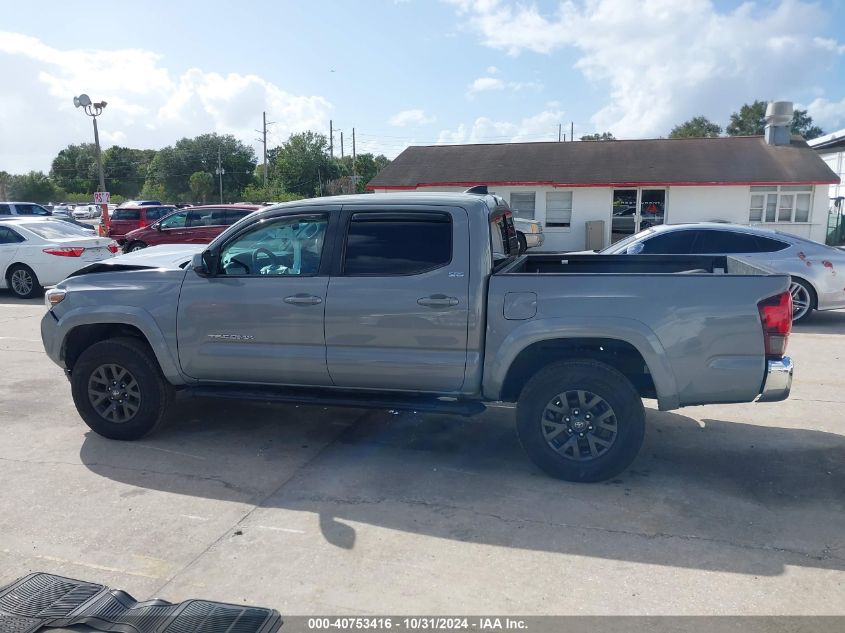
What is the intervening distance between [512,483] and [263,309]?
7.12ft

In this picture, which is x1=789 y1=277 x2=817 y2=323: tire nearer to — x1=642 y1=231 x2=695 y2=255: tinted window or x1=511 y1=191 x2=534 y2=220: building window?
x1=642 y1=231 x2=695 y2=255: tinted window

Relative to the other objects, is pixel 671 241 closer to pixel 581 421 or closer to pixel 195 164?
pixel 581 421

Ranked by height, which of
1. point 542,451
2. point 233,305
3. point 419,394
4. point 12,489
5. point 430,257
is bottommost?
point 12,489

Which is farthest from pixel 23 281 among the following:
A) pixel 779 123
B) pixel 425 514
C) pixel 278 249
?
pixel 779 123

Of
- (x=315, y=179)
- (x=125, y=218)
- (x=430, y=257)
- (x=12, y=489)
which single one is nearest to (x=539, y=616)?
(x=430, y=257)

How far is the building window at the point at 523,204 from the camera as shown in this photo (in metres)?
24.1

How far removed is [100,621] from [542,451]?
280cm

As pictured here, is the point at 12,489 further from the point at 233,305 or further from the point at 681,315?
the point at 681,315

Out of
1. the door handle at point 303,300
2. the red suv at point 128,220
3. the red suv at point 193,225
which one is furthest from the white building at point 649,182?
the door handle at point 303,300

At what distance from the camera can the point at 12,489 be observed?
473 centimetres

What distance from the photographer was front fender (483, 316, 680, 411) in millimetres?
4395

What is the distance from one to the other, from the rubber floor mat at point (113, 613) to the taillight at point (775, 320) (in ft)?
10.9

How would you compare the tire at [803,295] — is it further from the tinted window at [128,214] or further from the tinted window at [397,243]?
the tinted window at [128,214]

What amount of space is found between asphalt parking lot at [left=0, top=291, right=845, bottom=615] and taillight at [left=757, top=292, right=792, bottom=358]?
1.00 metres
